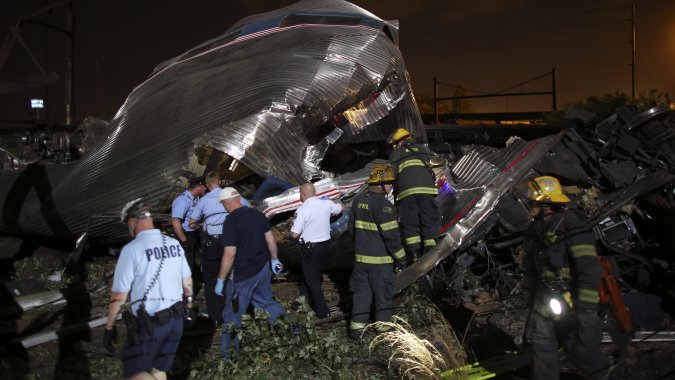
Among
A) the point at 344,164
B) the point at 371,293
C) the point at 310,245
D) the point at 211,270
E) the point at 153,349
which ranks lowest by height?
the point at 153,349

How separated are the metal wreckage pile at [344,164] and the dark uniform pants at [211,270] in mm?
822

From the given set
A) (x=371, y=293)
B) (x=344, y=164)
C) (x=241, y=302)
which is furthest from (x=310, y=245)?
(x=344, y=164)

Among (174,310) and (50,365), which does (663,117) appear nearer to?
(174,310)

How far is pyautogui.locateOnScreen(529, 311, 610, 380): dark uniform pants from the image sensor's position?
3.74 meters

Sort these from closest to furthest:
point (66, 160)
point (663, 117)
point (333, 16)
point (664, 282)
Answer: point (664, 282)
point (663, 117)
point (333, 16)
point (66, 160)

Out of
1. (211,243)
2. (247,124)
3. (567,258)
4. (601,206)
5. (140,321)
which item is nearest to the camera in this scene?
(140,321)

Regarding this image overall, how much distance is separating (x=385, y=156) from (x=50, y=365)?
15.9 feet

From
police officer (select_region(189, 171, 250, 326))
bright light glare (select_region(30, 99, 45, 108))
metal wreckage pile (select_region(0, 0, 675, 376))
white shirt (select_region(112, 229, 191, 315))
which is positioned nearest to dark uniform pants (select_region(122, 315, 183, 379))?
white shirt (select_region(112, 229, 191, 315))

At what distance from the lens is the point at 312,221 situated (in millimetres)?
6023

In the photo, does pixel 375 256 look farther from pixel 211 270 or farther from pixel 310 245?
pixel 211 270

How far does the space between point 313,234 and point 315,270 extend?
0.38m

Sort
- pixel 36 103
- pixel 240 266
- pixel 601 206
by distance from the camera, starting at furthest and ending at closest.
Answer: pixel 36 103
pixel 601 206
pixel 240 266

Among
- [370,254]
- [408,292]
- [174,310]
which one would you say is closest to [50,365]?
[174,310]

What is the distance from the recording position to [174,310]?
3766mm
